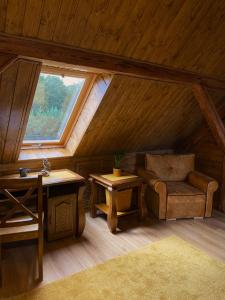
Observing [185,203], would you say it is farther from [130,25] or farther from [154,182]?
[130,25]

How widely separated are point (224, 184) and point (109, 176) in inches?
76.0

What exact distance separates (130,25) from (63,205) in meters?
2.01

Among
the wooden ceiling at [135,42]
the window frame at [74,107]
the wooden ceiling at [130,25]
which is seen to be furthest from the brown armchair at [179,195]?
the wooden ceiling at [130,25]

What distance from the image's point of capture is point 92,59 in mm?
2223

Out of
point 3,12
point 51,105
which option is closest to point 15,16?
point 3,12

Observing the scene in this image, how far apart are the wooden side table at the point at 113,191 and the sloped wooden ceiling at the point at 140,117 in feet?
1.83

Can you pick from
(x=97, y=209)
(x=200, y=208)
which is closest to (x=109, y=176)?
(x=97, y=209)

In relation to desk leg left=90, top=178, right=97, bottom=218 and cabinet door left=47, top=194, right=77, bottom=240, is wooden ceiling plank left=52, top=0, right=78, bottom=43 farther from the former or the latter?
desk leg left=90, top=178, right=97, bottom=218

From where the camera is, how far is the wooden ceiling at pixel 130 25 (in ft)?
5.75

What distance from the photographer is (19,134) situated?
2.73 meters

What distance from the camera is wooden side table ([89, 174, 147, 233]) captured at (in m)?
2.99

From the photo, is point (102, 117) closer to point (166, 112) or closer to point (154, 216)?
point (166, 112)

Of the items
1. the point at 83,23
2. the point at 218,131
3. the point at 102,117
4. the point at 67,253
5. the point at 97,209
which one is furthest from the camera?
the point at 97,209

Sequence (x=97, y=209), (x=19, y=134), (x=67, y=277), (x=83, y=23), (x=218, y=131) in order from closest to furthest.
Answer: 1. (x=83, y=23)
2. (x=67, y=277)
3. (x=19, y=134)
4. (x=218, y=131)
5. (x=97, y=209)
